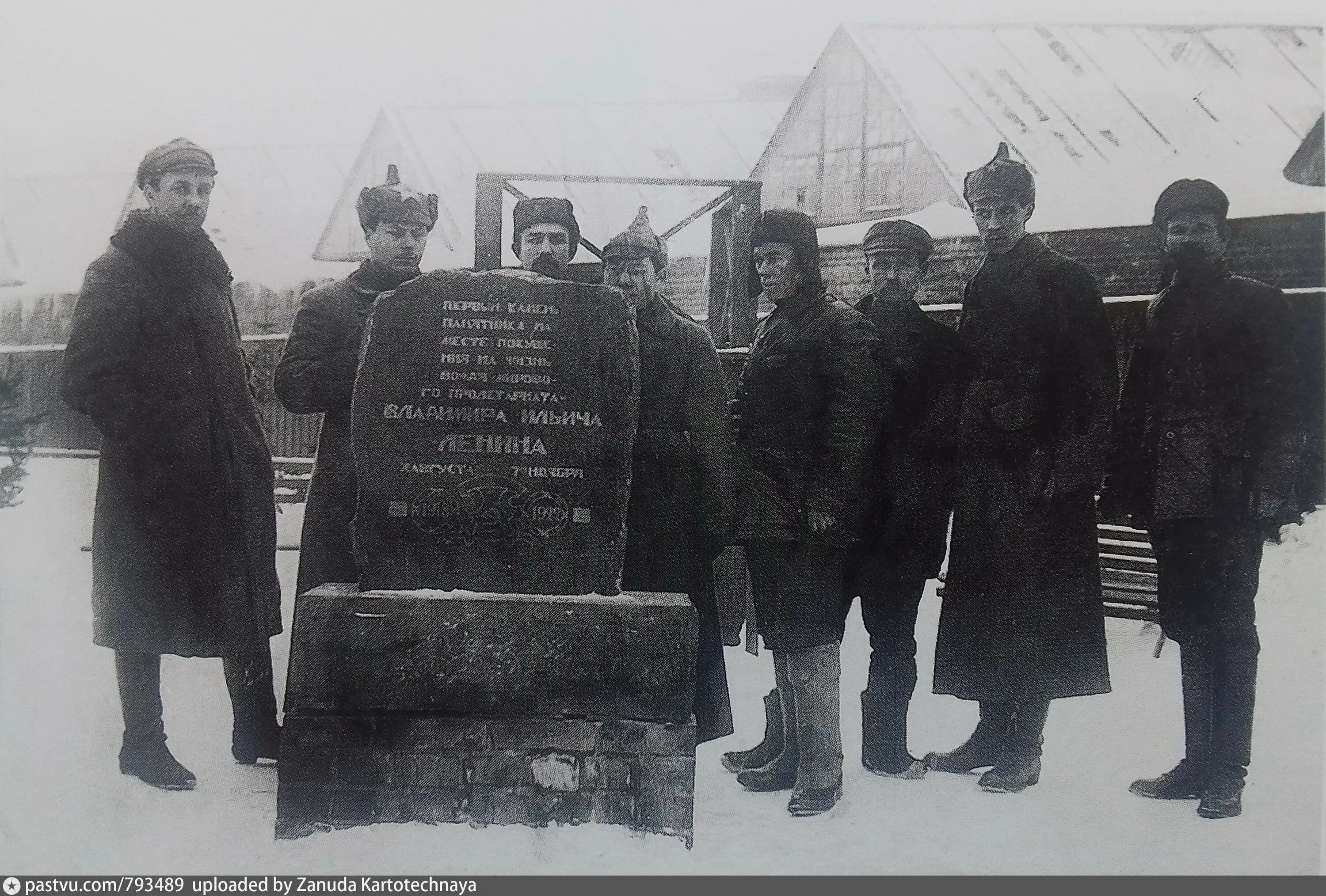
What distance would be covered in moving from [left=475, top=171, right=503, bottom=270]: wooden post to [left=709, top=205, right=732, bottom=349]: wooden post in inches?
31.4

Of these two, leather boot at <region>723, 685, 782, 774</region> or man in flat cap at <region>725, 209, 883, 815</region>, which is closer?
man in flat cap at <region>725, 209, 883, 815</region>

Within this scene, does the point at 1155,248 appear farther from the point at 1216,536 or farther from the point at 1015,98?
the point at 1216,536

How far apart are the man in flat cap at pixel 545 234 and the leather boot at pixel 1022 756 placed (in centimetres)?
222

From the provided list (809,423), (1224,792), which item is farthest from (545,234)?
(1224,792)

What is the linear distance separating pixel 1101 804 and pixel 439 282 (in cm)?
284

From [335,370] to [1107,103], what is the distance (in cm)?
300

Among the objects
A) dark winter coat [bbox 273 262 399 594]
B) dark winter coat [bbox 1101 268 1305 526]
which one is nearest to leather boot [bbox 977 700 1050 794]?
dark winter coat [bbox 1101 268 1305 526]

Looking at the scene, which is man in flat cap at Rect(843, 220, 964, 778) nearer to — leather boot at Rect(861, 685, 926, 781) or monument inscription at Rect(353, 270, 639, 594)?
leather boot at Rect(861, 685, 926, 781)

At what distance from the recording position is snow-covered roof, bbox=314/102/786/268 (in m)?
3.94

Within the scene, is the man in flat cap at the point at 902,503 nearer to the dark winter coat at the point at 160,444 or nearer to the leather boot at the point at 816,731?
the leather boot at the point at 816,731

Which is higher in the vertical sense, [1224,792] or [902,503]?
[902,503]

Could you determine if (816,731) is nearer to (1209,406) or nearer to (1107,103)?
(1209,406)

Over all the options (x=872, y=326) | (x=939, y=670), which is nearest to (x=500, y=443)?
(x=872, y=326)

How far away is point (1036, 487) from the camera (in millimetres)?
3660
